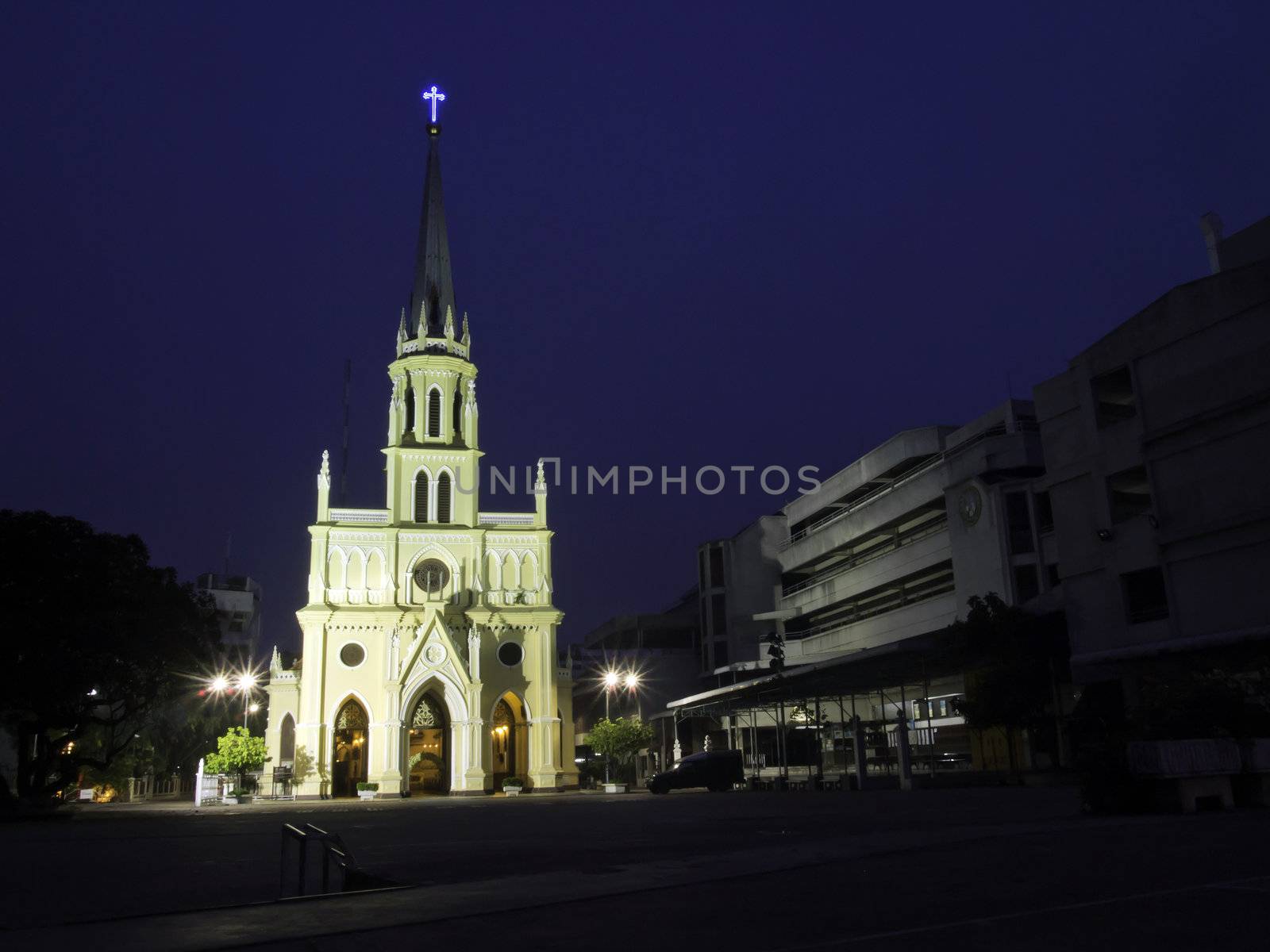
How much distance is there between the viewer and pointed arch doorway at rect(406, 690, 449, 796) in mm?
55438

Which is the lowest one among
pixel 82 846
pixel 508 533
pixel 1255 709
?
pixel 82 846

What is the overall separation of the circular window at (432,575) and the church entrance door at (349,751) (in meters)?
7.04

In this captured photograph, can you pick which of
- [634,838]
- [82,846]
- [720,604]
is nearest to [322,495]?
[720,604]

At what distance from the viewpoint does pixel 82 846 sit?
59.6 feet

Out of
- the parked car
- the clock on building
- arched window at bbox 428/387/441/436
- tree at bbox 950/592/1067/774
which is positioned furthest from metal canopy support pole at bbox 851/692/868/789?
arched window at bbox 428/387/441/436

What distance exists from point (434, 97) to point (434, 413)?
21.1m

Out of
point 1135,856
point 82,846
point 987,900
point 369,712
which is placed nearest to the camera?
point 987,900

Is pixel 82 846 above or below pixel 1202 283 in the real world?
below

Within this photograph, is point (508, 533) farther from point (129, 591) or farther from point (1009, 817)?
point (1009, 817)

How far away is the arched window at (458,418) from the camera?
61.4 metres

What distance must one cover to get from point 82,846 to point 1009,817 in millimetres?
15191

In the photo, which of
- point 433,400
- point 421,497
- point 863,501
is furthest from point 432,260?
point 863,501

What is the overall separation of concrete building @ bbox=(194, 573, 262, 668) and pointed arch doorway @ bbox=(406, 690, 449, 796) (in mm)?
53497

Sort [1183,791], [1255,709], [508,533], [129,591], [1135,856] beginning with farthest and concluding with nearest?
[508,533] → [129,591] → [1255,709] → [1183,791] → [1135,856]
